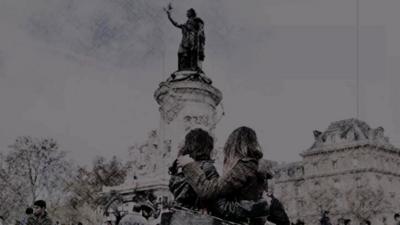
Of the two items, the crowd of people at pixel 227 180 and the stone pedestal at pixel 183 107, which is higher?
the stone pedestal at pixel 183 107

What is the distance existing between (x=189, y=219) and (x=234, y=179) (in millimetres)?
423

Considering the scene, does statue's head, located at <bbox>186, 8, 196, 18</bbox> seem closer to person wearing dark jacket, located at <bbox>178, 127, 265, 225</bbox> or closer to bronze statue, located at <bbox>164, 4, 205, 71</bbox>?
bronze statue, located at <bbox>164, 4, 205, 71</bbox>

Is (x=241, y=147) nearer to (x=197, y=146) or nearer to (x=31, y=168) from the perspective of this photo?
(x=197, y=146)

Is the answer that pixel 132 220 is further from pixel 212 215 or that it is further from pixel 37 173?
pixel 37 173

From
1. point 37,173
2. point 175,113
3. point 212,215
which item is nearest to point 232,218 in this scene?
point 212,215

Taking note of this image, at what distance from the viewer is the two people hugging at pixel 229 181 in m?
4.11

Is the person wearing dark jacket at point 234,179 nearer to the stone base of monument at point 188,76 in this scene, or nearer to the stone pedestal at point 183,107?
the stone pedestal at point 183,107

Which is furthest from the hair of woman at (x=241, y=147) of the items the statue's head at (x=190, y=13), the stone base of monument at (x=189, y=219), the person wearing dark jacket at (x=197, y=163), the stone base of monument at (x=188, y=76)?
the statue's head at (x=190, y=13)

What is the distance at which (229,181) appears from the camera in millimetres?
4062

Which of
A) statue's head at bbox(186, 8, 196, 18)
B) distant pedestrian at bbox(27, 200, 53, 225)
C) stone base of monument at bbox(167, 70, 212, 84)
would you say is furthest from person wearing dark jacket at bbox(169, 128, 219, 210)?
statue's head at bbox(186, 8, 196, 18)

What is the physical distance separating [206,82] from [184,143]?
1164cm

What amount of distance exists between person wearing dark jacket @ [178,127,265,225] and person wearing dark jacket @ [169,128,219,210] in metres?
0.10

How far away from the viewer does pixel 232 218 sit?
13.6ft

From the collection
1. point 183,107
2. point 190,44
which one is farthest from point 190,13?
point 183,107
